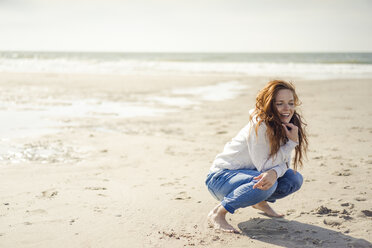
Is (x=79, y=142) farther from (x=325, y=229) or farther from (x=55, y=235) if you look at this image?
(x=325, y=229)

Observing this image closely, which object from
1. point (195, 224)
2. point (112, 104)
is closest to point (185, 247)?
point (195, 224)

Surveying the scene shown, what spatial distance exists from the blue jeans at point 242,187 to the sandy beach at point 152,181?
0.91 ft

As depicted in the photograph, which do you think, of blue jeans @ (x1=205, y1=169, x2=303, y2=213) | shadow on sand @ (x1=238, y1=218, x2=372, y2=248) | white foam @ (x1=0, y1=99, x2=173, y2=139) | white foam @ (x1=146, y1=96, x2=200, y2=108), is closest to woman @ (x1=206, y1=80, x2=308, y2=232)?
blue jeans @ (x1=205, y1=169, x2=303, y2=213)

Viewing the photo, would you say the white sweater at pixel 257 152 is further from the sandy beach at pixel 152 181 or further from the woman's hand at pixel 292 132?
the sandy beach at pixel 152 181

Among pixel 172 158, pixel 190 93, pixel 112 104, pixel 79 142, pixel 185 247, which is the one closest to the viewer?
pixel 185 247

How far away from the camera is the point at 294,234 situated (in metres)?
2.90

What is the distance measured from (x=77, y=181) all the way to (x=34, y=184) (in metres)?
0.46

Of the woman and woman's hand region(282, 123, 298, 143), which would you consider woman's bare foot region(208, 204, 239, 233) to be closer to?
the woman

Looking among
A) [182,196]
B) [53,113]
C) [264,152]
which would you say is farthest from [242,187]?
[53,113]

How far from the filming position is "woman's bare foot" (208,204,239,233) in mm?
2973

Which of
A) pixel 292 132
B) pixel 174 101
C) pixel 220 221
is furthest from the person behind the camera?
pixel 174 101

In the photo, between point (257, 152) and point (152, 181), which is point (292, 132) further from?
point (152, 181)

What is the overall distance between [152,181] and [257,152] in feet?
5.99

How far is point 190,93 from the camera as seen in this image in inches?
501
